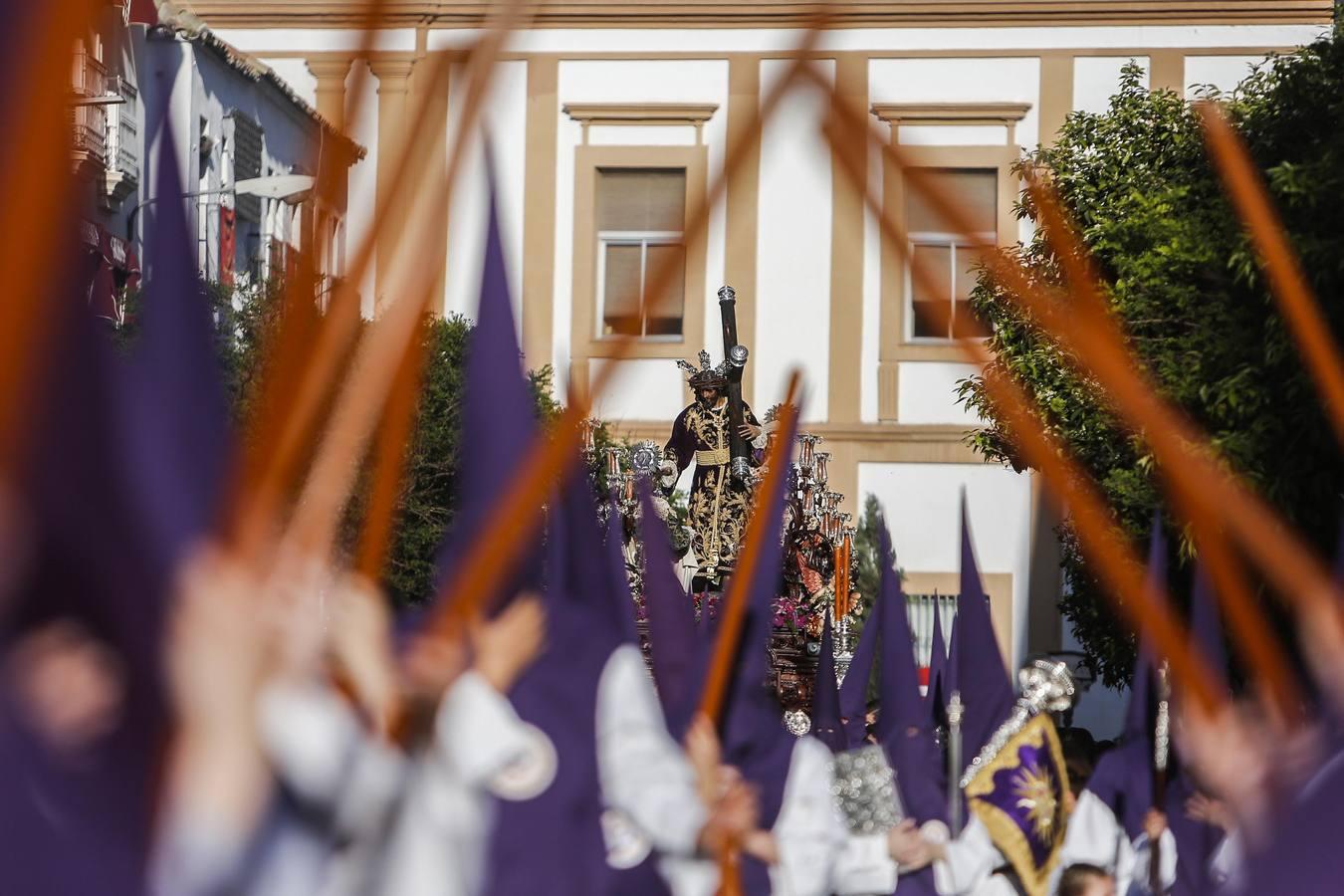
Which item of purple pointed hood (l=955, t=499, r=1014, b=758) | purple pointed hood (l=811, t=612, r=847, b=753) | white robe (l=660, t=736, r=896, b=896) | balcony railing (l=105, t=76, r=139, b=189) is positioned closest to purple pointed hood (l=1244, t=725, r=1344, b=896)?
white robe (l=660, t=736, r=896, b=896)

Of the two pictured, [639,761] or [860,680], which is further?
[860,680]

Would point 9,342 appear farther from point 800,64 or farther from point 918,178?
point 918,178

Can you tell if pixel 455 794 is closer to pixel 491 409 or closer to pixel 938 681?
pixel 491 409

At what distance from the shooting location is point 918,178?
20.3 ft

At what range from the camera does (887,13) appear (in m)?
31.0

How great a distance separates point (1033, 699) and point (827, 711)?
109 cm

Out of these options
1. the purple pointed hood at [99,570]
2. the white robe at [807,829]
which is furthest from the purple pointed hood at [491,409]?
the white robe at [807,829]

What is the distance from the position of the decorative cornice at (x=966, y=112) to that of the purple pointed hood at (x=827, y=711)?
1920 centimetres

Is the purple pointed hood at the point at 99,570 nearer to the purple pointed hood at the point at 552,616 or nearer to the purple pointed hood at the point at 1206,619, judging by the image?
the purple pointed hood at the point at 552,616

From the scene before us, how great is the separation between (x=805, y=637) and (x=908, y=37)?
15194 millimetres

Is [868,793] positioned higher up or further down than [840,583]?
further down

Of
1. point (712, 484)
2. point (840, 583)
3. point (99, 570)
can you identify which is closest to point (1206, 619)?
point (99, 570)

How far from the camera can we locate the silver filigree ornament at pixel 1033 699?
10094mm

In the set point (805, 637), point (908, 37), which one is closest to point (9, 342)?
point (805, 637)
